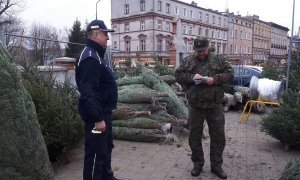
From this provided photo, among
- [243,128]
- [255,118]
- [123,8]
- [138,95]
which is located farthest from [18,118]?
[123,8]

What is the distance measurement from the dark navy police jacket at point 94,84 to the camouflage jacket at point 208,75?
1283 mm

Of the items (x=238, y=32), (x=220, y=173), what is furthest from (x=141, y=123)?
(x=238, y=32)

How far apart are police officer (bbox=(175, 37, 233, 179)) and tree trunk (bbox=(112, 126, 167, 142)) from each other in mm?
1808

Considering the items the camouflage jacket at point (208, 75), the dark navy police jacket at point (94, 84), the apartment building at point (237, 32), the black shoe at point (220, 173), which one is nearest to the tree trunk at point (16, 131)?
the dark navy police jacket at point (94, 84)

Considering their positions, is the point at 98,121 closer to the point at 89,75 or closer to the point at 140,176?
the point at 89,75

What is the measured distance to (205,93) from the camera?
5.02 meters

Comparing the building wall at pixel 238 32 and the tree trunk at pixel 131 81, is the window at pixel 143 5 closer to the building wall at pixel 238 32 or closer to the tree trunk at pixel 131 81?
the building wall at pixel 238 32

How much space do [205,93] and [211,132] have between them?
2.01 ft

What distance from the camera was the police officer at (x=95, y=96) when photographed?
3893mm

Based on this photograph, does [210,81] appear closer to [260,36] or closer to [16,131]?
[16,131]

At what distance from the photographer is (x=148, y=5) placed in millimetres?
53344

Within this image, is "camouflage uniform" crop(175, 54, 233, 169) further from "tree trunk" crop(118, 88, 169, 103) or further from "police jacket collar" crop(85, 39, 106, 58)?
"tree trunk" crop(118, 88, 169, 103)

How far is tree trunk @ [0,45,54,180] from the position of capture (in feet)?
10.8

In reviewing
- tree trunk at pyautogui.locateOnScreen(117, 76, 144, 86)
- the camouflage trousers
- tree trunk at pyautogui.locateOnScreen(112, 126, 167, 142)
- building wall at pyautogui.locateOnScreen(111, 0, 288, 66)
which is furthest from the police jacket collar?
building wall at pyautogui.locateOnScreen(111, 0, 288, 66)
